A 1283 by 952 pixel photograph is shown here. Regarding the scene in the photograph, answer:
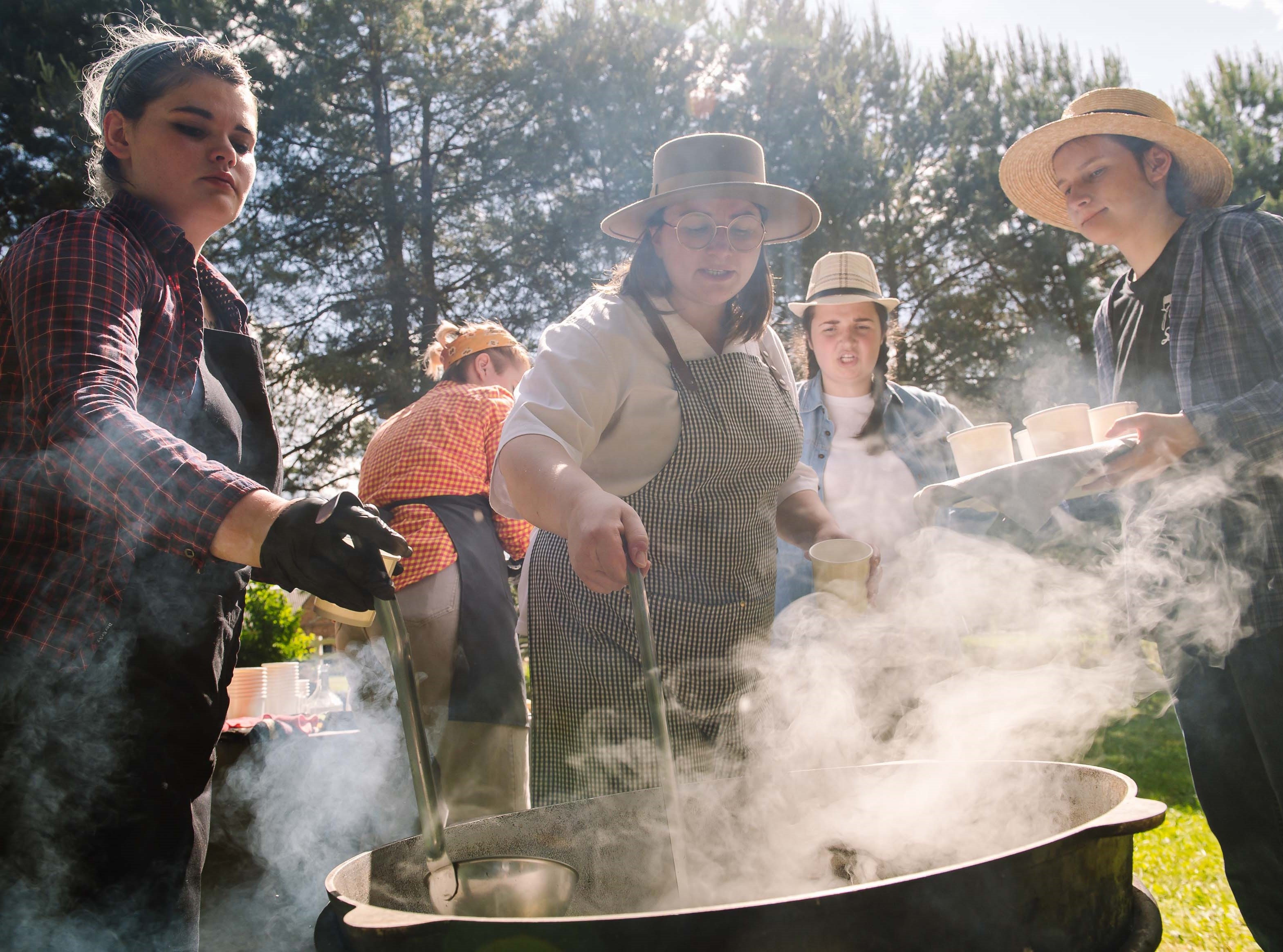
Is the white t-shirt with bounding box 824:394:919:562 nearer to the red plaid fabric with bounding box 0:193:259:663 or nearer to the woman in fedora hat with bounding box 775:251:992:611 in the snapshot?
the woman in fedora hat with bounding box 775:251:992:611

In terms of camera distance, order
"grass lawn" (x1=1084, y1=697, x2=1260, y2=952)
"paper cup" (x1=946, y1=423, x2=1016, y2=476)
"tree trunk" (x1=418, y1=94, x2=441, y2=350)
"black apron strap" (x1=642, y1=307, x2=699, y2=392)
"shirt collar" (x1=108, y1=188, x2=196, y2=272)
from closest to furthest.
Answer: "shirt collar" (x1=108, y1=188, x2=196, y2=272) < "black apron strap" (x1=642, y1=307, x2=699, y2=392) < "paper cup" (x1=946, y1=423, x2=1016, y2=476) < "grass lawn" (x1=1084, y1=697, x2=1260, y2=952) < "tree trunk" (x1=418, y1=94, x2=441, y2=350)

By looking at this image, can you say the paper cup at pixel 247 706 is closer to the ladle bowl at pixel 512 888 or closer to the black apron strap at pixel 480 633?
the black apron strap at pixel 480 633

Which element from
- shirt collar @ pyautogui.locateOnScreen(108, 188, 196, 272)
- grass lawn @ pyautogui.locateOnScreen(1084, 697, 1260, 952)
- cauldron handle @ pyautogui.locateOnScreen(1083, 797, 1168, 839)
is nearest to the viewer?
cauldron handle @ pyautogui.locateOnScreen(1083, 797, 1168, 839)

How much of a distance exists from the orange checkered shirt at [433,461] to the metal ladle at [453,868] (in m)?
1.89

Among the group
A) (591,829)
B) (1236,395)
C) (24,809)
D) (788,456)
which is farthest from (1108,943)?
(1236,395)

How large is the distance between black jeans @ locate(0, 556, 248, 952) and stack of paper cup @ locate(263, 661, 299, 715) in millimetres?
2421

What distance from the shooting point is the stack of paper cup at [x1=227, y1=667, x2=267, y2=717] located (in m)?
3.41

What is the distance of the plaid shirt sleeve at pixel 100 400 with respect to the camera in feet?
3.22

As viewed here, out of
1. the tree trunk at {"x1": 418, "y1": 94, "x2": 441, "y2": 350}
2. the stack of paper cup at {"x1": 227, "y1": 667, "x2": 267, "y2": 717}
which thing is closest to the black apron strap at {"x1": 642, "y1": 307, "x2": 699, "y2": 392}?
the stack of paper cup at {"x1": 227, "y1": 667, "x2": 267, "y2": 717}

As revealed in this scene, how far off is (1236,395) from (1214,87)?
13.4 metres

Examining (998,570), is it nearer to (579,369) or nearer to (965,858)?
(965,858)

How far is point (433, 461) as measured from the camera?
3084mm

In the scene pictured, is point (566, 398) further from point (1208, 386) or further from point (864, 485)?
point (864, 485)

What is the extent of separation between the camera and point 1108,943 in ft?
3.02
